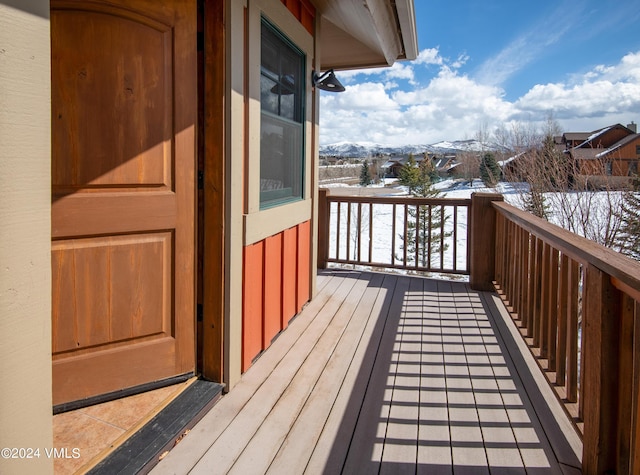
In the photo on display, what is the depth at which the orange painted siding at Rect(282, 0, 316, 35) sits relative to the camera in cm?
305

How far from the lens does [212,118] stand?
2154 mm

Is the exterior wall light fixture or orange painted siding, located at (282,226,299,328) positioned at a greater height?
the exterior wall light fixture

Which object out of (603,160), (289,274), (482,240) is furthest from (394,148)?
(289,274)

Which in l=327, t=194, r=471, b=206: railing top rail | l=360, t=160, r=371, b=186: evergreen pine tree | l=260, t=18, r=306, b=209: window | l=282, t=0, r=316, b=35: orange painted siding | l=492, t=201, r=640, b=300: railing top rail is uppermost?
l=360, t=160, r=371, b=186: evergreen pine tree

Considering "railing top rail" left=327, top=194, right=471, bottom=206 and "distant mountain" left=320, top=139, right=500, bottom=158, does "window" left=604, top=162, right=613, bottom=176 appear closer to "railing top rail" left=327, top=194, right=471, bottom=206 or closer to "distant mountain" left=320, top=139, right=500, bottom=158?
"distant mountain" left=320, top=139, right=500, bottom=158

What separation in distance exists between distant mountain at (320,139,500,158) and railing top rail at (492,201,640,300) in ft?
40.9

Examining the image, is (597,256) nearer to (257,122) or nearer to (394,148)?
(257,122)

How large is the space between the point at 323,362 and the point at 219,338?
2.42ft

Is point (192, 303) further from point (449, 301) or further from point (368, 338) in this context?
point (449, 301)

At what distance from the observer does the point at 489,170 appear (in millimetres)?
13000

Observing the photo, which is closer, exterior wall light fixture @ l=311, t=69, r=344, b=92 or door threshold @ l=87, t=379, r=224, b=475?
door threshold @ l=87, t=379, r=224, b=475

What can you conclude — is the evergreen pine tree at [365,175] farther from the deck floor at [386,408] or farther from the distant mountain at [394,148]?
the deck floor at [386,408]

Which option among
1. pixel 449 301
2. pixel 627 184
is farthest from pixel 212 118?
pixel 627 184

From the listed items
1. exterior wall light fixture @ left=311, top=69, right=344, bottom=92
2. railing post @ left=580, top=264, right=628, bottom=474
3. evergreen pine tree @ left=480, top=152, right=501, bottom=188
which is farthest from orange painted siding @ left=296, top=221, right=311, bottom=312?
evergreen pine tree @ left=480, top=152, right=501, bottom=188
